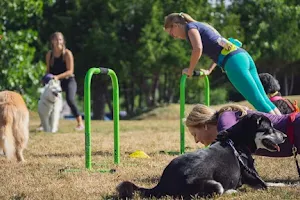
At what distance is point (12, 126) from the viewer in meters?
6.55

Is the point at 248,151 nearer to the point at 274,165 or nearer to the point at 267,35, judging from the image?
the point at 274,165

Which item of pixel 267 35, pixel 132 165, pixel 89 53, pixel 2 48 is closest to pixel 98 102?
pixel 89 53

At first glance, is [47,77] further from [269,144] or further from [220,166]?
[220,166]

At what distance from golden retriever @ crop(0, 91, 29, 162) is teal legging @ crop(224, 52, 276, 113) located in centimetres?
260

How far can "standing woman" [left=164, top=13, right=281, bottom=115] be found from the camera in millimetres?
5918

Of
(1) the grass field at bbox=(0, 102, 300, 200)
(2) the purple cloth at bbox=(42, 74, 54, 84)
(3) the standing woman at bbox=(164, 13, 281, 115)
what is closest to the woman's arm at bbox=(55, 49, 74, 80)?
(2) the purple cloth at bbox=(42, 74, 54, 84)

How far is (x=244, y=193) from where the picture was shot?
4.53 metres

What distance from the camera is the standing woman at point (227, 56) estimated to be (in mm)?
5918

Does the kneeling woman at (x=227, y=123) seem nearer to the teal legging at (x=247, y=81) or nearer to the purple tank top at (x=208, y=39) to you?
the teal legging at (x=247, y=81)

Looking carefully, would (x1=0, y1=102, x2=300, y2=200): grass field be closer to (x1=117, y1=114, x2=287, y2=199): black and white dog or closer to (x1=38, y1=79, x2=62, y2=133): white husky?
(x1=117, y1=114, x2=287, y2=199): black and white dog

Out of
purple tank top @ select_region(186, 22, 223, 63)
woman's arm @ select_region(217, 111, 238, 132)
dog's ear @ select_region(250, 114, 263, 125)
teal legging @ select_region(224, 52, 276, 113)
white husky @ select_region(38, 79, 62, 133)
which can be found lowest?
white husky @ select_region(38, 79, 62, 133)

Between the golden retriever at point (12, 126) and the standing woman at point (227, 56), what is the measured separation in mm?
2112

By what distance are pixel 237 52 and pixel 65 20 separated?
20.4 m

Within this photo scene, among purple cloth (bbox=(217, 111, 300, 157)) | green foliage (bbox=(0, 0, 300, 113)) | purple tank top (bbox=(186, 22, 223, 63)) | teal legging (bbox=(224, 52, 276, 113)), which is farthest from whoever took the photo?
green foliage (bbox=(0, 0, 300, 113))
